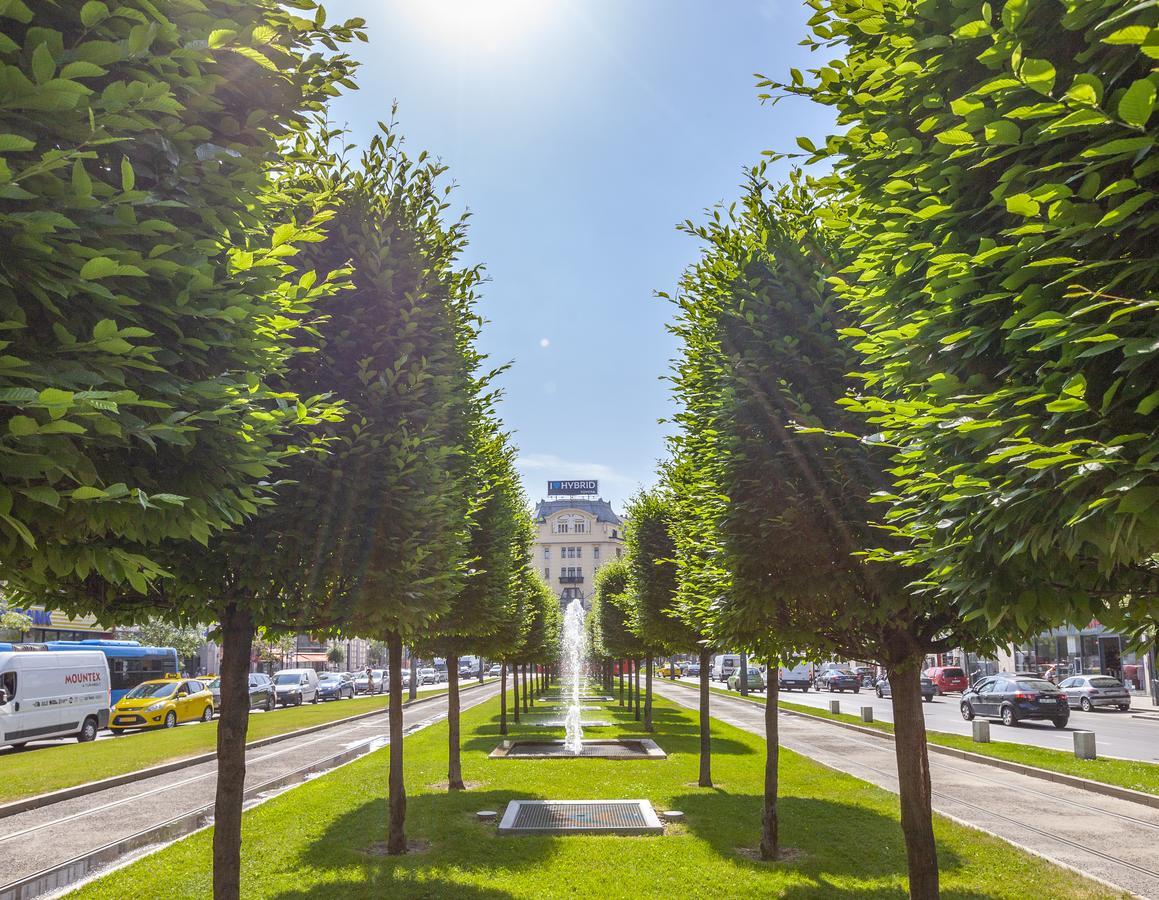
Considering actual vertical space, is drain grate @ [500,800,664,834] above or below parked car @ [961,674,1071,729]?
above

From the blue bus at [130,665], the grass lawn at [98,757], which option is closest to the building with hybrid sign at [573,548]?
the blue bus at [130,665]

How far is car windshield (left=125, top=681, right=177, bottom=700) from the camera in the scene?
1335 inches

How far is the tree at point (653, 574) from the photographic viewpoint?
66.6 ft

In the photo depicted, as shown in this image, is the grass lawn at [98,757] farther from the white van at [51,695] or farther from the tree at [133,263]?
the tree at [133,263]

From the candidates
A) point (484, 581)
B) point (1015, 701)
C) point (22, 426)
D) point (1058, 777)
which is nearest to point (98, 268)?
point (22, 426)

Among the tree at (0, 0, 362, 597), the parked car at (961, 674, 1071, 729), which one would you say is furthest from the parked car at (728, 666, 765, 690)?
the tree at (0, 0, 362, 597)

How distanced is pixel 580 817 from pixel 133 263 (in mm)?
11688

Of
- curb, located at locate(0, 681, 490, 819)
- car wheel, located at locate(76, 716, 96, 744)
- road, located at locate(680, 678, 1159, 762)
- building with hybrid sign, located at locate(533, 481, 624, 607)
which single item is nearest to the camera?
curb, located at locate(0, 681, 490, 819)

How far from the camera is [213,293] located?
429 cm

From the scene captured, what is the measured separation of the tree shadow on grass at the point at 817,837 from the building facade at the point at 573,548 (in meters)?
125

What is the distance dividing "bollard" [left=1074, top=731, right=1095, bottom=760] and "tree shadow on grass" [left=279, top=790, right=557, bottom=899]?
13655 millimetres

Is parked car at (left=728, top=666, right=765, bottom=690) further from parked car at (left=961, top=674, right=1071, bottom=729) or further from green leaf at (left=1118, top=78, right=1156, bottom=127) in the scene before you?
green leaf at (left=1118, top=78, right=1156, bottom=127)

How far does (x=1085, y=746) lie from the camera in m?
18.7

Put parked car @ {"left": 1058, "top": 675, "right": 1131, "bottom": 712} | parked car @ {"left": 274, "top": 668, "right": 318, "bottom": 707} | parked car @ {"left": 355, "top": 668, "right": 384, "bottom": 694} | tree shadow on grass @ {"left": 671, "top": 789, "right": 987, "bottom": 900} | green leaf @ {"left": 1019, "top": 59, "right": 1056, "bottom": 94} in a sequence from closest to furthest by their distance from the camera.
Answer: green leaf @ {"left": 1019, "top": 59, "right": 1056, "bottom": 94} < tree shadow on grass @ {"left": 671, "top": 789, "right": 987, "bottom": 900} < parked car @ {"left": 1058, "top": 675, "right": 1131, "bottom": 712} < parked car @ {"left": 274, "top": 668, "right": 318, "bottom": 707} < parked car @ {"left": 355, "top": 668, "right": 384, "bottom": 694}
